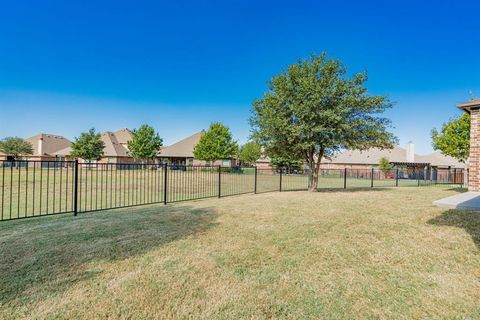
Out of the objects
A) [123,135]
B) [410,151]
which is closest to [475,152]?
[410,151]

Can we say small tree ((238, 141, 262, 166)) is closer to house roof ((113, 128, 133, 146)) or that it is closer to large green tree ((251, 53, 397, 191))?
house roof ((113, 128, 133, 146))

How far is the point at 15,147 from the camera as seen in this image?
156 feet

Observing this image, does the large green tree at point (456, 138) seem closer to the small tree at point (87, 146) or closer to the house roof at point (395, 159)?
the house roof at point (395, 159)

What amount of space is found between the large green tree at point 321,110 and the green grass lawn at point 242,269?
22.3ft

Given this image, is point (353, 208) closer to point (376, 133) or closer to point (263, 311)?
point (263, 311)

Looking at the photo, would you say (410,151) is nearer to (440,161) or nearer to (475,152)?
(440,161)

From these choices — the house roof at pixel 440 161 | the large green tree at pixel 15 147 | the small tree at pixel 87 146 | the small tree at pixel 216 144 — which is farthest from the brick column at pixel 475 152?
the large green tree at pixel 15 147

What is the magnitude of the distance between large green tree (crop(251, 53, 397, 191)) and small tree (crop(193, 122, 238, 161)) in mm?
23910

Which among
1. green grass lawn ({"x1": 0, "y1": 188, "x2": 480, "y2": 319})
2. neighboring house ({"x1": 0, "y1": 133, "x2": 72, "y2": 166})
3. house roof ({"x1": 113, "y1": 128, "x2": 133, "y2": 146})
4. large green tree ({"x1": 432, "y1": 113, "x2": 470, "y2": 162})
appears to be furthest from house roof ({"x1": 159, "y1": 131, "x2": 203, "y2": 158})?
green grass lawn ({"x1": 0, "y1": 188, "x2": 480, "y2": 319})

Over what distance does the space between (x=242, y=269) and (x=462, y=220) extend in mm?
5013

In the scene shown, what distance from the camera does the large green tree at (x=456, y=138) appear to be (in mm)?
15391

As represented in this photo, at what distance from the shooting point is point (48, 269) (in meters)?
3.17

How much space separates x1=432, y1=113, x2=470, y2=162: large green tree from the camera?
50.5 feet

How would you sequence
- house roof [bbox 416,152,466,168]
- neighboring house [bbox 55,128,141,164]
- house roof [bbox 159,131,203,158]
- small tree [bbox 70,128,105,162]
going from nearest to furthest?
small tree [bbox 70,128,105,162] → house roof [bbox 416,152,466,168] → neighboring house [bbox 55,128,141,164] → house roof [bbox 159,131,203,158]
